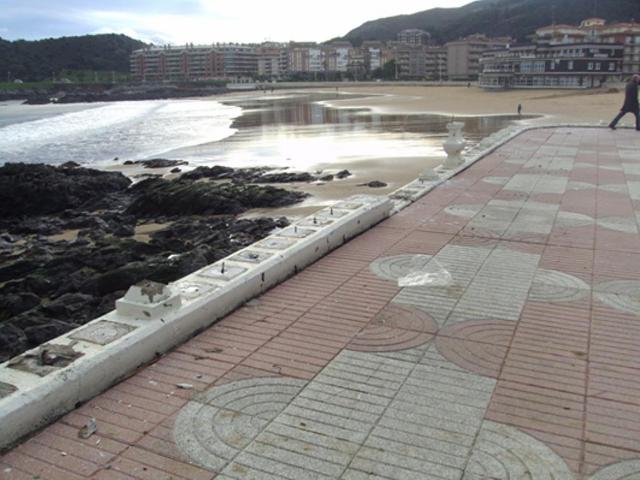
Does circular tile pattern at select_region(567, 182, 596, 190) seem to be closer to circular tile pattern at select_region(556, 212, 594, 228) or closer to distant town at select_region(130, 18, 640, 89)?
circular tile pattern at select_region(556, 212, 594, 228)

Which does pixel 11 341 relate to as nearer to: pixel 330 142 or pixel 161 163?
pixel 161 163

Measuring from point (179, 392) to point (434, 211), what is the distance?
639 cm

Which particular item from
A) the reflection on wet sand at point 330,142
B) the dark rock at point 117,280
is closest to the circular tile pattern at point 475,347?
the dark rock at point 117,280

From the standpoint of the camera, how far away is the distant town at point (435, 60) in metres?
76.9

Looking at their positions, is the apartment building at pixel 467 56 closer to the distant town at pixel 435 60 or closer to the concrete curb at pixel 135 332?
the distant town at pixel 435 60

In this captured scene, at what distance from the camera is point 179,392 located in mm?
4223

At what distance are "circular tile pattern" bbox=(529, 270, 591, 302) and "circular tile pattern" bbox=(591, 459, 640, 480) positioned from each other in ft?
8.52

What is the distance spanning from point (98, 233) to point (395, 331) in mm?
10416

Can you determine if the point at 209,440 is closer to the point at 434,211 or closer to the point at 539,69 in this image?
the point at 434,211

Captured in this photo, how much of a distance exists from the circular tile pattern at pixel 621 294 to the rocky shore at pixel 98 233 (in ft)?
18.8

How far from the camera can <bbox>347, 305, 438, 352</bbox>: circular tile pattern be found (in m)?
4.92

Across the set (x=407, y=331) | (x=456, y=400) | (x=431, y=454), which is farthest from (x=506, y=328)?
(x=431, y=454)

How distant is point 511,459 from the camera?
3.46 metres

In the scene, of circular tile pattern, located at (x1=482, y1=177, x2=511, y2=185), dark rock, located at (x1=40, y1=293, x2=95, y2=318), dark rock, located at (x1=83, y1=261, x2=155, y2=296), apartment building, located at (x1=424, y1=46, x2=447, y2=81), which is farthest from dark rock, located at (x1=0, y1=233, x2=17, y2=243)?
apartment building, located at (x1=424, y1=46, x2=447, y2=81)
